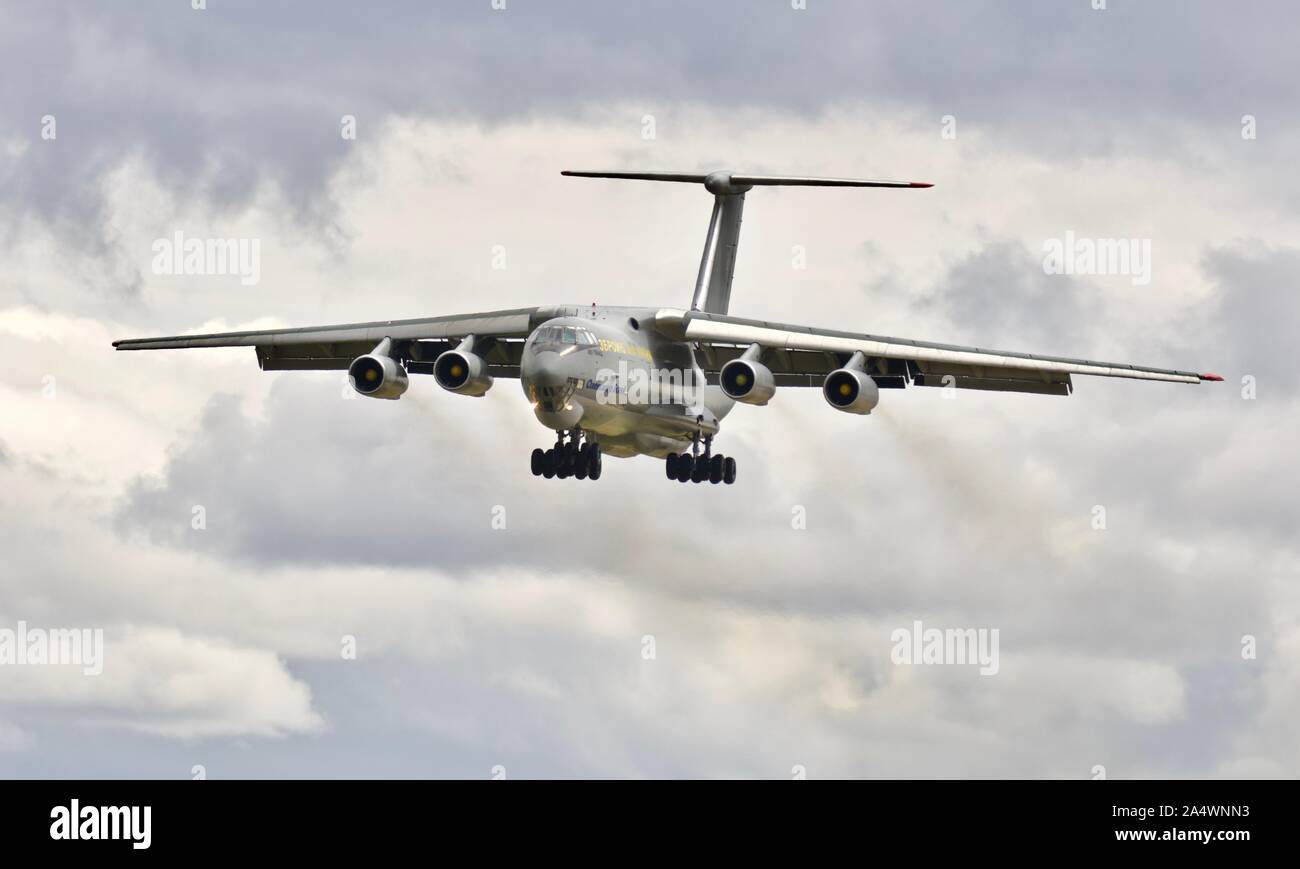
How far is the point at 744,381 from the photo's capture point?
36.1 m

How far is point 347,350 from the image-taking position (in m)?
40.0

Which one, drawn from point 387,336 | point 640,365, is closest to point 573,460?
point 640,365

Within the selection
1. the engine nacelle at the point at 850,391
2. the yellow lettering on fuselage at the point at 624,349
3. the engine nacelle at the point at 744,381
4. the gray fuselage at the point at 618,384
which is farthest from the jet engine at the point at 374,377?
the engine nacelle at the point at 850,391

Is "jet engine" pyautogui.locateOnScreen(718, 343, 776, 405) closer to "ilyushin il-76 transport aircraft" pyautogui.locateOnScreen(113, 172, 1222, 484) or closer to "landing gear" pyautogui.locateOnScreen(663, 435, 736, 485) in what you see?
"ilyushin il-76 transport aircraft" pyautogui.locateOnScreen(113, 172, 1222, 484)

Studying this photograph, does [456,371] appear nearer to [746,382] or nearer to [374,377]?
[374,377]

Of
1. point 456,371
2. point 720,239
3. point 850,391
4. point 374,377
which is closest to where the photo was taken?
point 850,391

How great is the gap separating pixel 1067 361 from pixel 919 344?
2.12 meters

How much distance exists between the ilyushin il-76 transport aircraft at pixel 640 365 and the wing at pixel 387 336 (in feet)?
0.07

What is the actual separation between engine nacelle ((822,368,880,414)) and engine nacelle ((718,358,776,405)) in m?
0.92

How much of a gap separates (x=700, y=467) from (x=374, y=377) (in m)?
5.31
